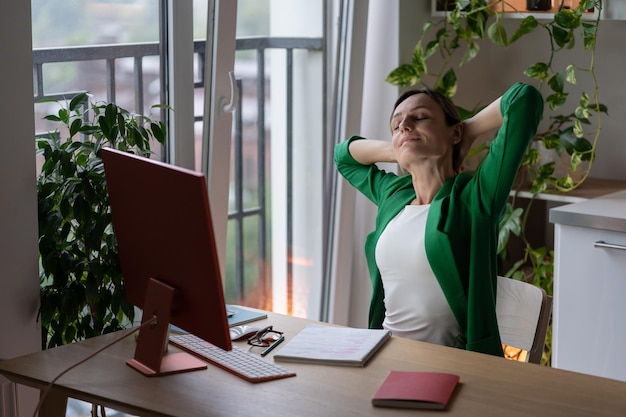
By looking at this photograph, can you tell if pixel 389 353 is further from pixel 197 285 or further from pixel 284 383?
pixel 197 285

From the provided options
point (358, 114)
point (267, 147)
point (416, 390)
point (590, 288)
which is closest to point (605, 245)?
point (590, 288)

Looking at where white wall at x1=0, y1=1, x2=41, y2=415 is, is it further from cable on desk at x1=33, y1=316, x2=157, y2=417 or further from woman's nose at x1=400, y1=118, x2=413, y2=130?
woman's nose at x1=400, y1=118, x2=413, y2=130

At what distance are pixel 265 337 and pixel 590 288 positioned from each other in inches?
52.6

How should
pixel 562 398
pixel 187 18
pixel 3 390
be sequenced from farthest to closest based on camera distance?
1. pixel 187 18
2. pixel 3 390
3. pixel 562 398

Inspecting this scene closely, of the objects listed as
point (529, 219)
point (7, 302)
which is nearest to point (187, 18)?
point (7, 302)

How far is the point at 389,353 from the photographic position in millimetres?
2117

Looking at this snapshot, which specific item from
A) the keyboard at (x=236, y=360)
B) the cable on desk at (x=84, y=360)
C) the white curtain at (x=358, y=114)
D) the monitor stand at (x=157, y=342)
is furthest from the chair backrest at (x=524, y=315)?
the white curtain at (x=358, y=114)

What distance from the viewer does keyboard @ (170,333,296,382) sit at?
1.97m

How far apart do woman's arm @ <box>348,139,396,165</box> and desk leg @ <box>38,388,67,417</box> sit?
4.05 feet

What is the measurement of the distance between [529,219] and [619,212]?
96cm

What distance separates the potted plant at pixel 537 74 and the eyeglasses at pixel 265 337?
1.48 metres

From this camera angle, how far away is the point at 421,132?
8.23 feet

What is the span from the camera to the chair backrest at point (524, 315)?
239 centimetres

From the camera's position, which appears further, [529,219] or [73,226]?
[529,219]
